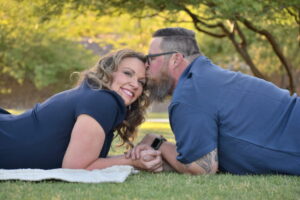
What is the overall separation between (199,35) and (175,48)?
22.6 metres

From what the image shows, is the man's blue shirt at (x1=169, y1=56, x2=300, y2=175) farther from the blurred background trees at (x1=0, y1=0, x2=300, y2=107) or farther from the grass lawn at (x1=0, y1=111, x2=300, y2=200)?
the blurred background trees at (x1=0, y1=0, x2=300, y2=107)

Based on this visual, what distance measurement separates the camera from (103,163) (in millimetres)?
4875

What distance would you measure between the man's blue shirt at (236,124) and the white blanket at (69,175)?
25.6 inches

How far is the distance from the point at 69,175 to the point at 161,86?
142 cm

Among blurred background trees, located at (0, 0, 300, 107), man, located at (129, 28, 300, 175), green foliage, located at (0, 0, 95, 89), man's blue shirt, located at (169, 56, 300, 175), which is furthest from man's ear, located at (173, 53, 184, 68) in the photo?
green foliage, located at (0, 0, 95, 89)

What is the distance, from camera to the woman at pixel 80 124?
15.0 feet

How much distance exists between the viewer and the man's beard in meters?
5.25

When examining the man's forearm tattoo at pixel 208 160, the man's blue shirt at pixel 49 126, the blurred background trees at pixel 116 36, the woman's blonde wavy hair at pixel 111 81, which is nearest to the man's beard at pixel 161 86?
the woman's blonde wavy hair at pixel 111 81

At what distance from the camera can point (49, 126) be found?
15.7 ft

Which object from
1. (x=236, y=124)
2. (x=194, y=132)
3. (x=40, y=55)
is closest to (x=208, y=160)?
(x=194, y=132)

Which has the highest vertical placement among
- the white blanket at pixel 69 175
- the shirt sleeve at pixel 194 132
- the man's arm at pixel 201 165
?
the shirt sleeve at pixel 194 132

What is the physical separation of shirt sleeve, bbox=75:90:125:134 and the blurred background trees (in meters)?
7.79

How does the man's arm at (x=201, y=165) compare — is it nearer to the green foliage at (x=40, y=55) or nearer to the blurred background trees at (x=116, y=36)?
the blurred background trees at (x=116, y=36)

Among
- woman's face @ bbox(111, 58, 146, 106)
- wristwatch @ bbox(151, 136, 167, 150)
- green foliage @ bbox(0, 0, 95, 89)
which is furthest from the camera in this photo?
green foliage @ bbox(0, 0, 95, 89)
